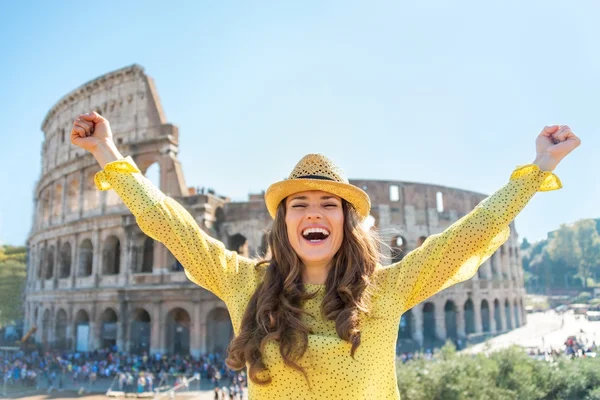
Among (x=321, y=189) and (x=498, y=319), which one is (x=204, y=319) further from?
(x=321, y=189)

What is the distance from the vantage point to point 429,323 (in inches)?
955

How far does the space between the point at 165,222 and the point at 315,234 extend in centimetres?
68

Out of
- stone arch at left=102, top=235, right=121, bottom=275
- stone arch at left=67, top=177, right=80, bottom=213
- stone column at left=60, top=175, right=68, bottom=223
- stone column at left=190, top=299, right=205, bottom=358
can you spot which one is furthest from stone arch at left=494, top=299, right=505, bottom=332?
stone column at left=60, top=175, right=68, bottom=223

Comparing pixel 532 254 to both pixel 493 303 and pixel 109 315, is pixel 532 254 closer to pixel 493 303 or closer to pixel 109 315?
pixel 493 303

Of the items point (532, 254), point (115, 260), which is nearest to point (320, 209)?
point (115, 260)

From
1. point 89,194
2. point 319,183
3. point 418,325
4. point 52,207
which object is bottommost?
point 418,325

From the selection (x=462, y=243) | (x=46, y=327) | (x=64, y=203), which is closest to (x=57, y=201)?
(x=64, y=203)

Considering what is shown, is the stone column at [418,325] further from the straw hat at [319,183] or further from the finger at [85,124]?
the finger at [85,124]

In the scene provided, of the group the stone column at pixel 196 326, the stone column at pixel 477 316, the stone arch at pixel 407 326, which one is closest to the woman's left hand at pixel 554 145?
the stone column at pixel 196 326

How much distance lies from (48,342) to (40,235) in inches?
255

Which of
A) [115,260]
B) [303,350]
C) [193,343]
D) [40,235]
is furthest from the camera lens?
[40,235]

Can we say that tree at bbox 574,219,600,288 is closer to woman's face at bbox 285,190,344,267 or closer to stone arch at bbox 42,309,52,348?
woman's face at bbox 285,190,344,267

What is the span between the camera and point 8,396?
17.2 m

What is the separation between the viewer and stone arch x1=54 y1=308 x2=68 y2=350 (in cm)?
2338
